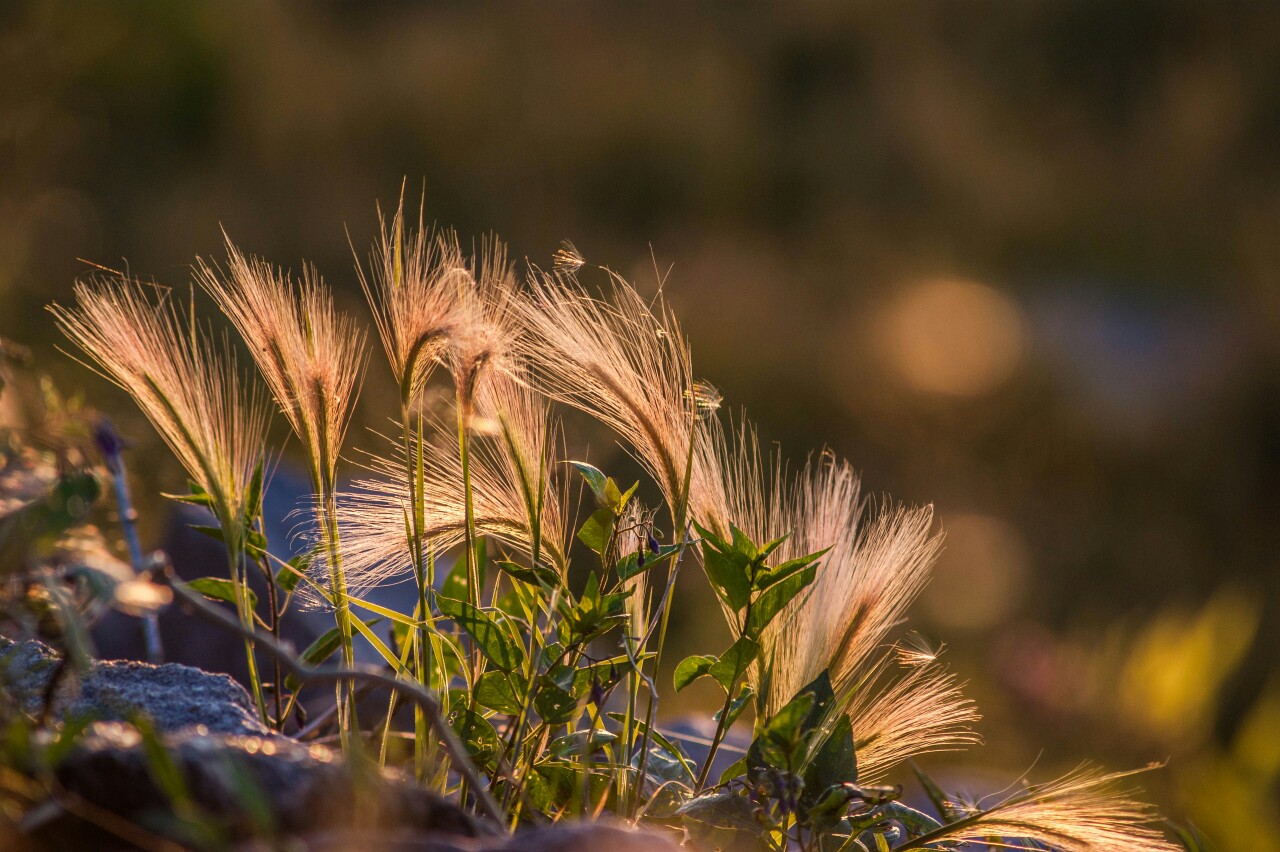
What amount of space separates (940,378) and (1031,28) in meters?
3.78

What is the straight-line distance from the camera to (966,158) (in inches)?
261

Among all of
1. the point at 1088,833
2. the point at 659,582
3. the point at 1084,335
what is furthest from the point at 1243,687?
the point at 1088,833

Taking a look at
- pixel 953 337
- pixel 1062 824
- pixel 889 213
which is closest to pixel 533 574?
pixel 1062 824

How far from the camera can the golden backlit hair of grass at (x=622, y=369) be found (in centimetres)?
78

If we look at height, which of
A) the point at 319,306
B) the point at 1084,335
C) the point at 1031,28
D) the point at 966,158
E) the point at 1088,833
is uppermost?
the point at 1031,28

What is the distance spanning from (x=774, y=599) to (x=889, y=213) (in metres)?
5.79

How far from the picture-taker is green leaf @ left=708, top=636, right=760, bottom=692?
762 mm

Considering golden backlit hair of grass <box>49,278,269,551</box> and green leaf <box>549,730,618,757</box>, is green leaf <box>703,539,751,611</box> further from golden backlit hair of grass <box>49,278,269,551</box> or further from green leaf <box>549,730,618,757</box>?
golden backlit hair of grass <box>49,278,269,551</box>

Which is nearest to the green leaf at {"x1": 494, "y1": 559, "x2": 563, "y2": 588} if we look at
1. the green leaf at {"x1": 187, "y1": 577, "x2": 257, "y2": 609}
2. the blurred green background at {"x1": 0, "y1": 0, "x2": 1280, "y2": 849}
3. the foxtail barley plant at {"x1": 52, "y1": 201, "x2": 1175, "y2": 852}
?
the foxtail barley plant at {"x1": 52, "y1": 201, "x2": 1175, "y2": 852}

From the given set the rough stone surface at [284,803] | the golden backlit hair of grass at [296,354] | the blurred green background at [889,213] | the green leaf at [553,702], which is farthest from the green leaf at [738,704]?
the blurred green background at [889,213]

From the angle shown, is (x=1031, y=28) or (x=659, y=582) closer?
(x=659, y=582)

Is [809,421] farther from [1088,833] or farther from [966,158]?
[1088,833]

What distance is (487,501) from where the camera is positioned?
0.86 metres

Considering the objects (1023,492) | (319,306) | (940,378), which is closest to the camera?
(319,306)
